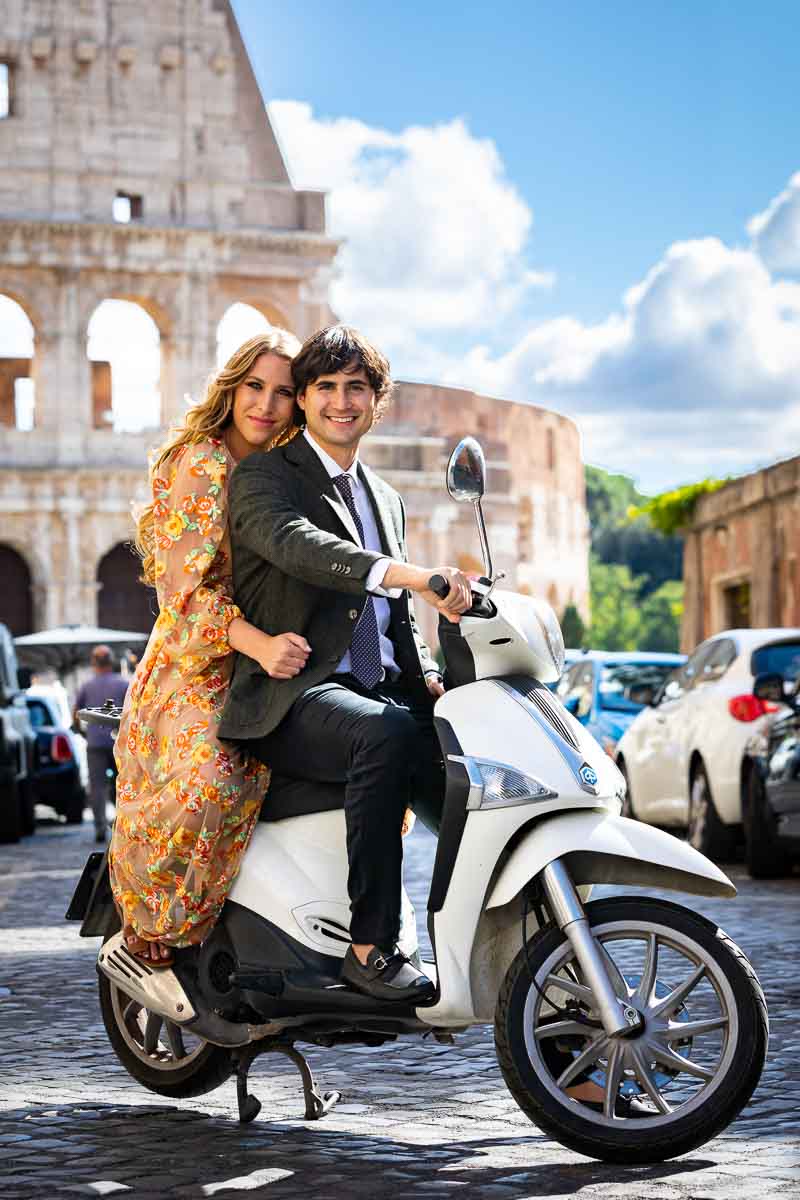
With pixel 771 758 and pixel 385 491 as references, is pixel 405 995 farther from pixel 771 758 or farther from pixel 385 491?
pixel 771 758

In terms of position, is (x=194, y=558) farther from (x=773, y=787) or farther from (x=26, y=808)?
(x=26, y=808)

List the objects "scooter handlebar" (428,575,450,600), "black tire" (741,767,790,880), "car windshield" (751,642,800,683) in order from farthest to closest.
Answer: "car windshield" (751,642,800,683)
"black tire" (741,767,790,880)
"scooter handlebar" (428,575,450,600)

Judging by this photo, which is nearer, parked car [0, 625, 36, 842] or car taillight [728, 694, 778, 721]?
car taillight [728, 694, 778, 721]

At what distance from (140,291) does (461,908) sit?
160ft

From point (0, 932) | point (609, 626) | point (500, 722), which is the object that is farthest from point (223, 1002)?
point (609, 626)


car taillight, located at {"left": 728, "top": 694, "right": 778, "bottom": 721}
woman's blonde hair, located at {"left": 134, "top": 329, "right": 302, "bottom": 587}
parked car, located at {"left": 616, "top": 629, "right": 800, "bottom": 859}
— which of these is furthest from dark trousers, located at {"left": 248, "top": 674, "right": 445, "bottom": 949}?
car taillight, located at {"left": 728, "top": 694, "right": 778, "bottom": 721}

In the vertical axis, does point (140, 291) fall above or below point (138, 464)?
above

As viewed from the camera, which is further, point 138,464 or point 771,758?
point 138,464

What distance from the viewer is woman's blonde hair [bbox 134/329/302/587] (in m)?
5.48

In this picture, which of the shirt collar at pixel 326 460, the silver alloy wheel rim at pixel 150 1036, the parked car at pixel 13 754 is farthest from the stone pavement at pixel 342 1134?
the parked car at pixel 13 754

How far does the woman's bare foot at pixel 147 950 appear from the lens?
5.31 meters

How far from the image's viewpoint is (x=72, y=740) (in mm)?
24047

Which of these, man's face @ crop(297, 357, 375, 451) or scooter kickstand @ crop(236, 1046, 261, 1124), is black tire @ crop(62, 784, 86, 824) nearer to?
scooter kickstand @ crop(236, 1046, 261, 1124)

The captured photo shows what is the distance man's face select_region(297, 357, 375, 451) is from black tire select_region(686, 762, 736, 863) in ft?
28.4
